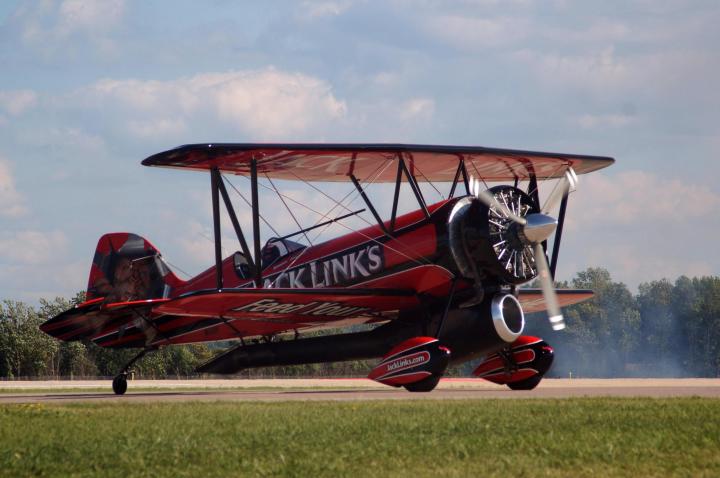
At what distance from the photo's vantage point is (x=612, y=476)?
7.57 metres

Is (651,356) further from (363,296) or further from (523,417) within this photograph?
(523,417)

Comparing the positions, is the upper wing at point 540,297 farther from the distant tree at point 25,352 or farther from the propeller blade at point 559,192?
the distant tree at point 25,352

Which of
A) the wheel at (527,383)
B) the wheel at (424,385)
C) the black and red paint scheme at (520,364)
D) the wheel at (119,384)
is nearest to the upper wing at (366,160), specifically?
the black and red paint scheme at (520,364)

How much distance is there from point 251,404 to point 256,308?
4.84 m

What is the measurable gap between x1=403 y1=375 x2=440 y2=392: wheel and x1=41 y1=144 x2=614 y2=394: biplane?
24 millimetres

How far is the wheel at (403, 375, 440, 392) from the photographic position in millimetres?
17519

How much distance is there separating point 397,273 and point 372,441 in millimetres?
10227

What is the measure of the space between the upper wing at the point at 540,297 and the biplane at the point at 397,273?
12cm

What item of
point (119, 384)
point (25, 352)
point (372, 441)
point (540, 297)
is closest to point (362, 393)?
point (540, 297)

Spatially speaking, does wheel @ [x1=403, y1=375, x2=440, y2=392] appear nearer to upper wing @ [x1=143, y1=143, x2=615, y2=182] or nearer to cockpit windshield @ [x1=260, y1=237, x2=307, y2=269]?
→ upper wing @ [x1=143, y1=143, x2=615, y2=182]

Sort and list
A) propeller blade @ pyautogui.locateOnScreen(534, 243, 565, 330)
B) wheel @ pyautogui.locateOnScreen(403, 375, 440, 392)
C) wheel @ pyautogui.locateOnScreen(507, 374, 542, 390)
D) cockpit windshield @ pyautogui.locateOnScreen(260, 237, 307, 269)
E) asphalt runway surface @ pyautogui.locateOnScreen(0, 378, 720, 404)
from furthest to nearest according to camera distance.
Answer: cockpit windshield @ pyautogui.locateOnScreen(260, 237, 307, 269) < wheel @ pyautogui.locateOnScreen(507, 374, 542, 390) < propeller blade @ pyautogui.locateOnScreen(534, 243, 565, 330) < wheel @ pyautogui.locateOnScreen(403, 375, 440, 392) < asphalt runway surface @ pyautogui.locateOnScreen(0, 378, 720, 404)

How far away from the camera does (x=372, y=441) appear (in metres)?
9.25

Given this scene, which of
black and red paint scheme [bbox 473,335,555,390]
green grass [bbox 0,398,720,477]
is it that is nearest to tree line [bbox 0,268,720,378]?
black and red paint scheme [bbox 473,335,555,390]

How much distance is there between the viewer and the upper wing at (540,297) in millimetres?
22828
